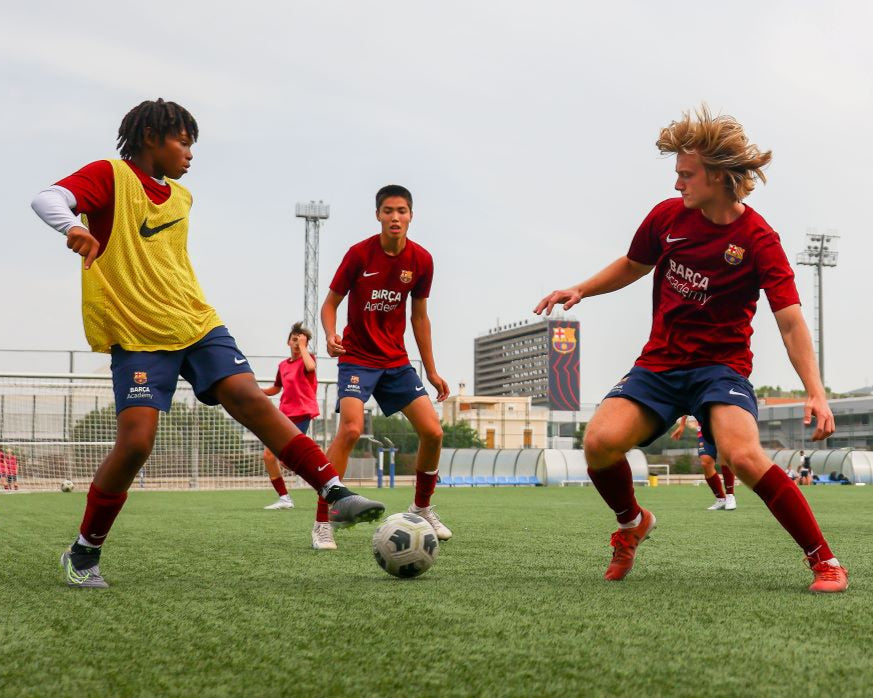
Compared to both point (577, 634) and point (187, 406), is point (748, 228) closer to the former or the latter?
point (577, 634)

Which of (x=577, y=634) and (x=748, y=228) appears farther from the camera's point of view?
(x=748, y=228)

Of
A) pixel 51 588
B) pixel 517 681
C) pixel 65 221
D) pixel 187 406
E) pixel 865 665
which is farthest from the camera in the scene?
pixel 187 406

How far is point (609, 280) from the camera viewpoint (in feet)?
16.0

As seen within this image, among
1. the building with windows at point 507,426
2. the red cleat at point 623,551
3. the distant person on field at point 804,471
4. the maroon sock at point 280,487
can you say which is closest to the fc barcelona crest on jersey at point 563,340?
the building with windows at point 507,426

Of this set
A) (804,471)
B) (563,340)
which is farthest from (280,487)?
(563,340)

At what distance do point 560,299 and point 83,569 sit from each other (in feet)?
7.75

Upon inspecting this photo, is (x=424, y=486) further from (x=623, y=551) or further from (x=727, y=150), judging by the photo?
(x=727, y=150)

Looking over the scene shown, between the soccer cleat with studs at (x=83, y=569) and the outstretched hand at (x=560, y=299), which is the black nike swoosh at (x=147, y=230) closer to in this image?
the soccer cleat with studs at (x=83, y=569)

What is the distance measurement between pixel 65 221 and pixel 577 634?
2.36 metres

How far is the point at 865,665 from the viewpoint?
8.44ft

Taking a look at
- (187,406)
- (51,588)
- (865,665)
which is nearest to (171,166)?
(51,588)

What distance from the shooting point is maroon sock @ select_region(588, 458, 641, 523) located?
4.59m

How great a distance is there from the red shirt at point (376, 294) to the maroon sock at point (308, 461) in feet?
8.00

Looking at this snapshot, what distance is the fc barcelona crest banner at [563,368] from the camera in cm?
10919
